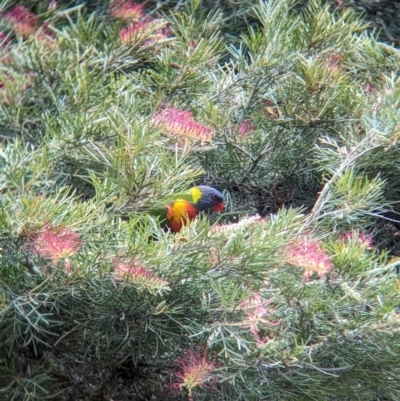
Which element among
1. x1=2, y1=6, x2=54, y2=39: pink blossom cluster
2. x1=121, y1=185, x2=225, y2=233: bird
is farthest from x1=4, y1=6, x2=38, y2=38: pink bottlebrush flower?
x1=121, y1=185, x2=225, y2=233: bird

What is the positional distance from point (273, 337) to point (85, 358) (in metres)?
0.46

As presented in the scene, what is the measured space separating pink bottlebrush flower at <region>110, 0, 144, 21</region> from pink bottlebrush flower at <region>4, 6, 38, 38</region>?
269 millimetres

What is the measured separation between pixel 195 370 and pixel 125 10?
133 cm

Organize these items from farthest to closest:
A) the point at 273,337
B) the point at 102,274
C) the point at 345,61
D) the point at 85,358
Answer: the point at 345,61
the point at 85,358
the point at 273,337
the point at 102,274

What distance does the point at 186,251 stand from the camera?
53.9 inches

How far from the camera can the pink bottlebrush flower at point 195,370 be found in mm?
1332

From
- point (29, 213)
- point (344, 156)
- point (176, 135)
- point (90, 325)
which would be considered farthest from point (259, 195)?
point (29, 213)

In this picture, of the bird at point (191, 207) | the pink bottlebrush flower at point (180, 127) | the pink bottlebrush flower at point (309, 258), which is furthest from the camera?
the bird at point (191, 207)

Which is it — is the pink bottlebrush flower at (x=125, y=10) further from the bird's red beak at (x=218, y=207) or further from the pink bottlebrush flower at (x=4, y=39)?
the bird's red beak at (x=218, y=207)

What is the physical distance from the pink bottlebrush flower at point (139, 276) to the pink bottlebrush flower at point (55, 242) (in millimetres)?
100

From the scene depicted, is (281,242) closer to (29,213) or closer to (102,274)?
(102,274)

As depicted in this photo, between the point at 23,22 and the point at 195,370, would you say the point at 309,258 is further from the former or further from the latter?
the point at 23,22

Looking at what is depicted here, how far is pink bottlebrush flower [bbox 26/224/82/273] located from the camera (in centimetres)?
120

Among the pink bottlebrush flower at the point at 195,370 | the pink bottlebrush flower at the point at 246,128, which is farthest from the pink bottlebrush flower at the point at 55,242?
the pink bottlebrush flower at the point at 246,128
